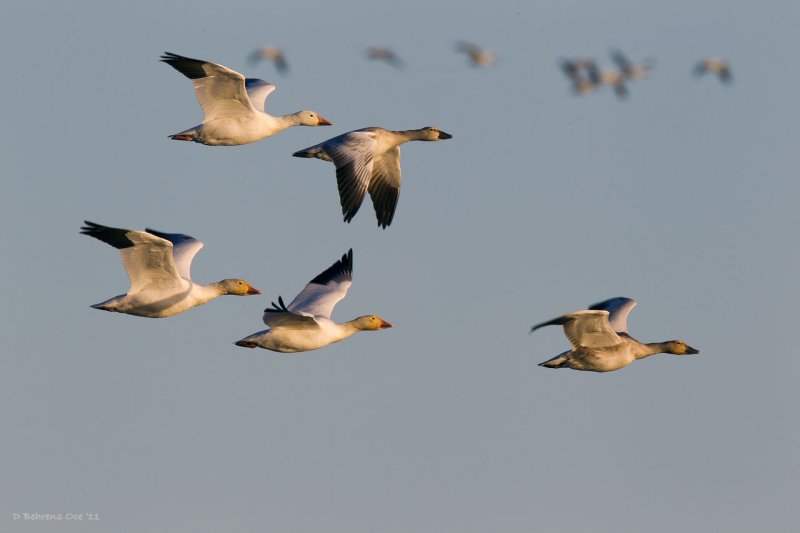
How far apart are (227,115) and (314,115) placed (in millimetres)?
1778

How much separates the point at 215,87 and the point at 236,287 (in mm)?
2962

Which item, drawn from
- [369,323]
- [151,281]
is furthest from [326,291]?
[151,281]

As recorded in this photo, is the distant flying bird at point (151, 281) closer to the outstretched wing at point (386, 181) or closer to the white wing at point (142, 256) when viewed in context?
the white wing at point (142, 256)

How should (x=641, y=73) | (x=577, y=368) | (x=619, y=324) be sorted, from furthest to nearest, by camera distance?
(x=641, y=73) < (x=619, y=324) < (x=577, y=368)

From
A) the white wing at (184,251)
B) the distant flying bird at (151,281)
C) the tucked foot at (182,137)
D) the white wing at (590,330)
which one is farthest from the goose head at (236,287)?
the white wing at (590,330)

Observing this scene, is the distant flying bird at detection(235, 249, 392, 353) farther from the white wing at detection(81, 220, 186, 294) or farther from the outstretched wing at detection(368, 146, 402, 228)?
the outstretched wing at detection(368, 146, 402, 228)

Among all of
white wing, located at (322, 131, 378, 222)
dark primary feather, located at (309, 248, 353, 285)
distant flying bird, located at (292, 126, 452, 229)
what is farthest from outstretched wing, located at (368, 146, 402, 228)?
white wing, located at (322, 131, 378, 222)

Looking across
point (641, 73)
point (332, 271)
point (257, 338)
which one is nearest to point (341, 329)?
point (257, 338)

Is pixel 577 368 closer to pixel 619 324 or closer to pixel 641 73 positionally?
pixel 619 324

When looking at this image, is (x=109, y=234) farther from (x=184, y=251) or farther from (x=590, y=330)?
(x=590, y=330)

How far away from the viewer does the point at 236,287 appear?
75.9 ft

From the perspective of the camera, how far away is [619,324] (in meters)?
24.5

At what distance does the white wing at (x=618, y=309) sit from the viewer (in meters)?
24.5

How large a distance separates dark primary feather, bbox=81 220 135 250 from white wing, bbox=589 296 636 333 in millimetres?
7616
